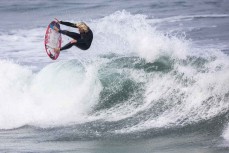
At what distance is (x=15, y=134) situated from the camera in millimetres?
14531

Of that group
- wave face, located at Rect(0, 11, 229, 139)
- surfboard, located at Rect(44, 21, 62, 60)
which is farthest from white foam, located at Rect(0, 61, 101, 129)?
surfboard, located at Rect(44, 21, 62, 60)

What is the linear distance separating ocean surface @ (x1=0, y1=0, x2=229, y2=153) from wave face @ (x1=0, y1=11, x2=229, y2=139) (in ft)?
0.08

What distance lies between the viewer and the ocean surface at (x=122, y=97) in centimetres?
1308

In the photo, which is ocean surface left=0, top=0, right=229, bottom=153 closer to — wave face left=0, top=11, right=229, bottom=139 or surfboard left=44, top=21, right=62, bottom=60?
wave face left=0, top=11, right=229, bottom=139

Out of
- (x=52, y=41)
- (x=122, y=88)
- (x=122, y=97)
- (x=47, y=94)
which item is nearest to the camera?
(x=52, y=41)

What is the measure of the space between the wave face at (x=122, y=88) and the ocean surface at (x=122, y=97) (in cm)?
2

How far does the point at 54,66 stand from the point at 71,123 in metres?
3.77

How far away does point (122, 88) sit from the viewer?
16562 mm

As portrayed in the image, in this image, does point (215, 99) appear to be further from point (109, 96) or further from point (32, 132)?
point (32, 132)

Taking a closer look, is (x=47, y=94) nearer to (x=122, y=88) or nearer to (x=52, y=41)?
(x=122, y=88)

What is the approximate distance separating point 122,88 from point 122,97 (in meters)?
0.39

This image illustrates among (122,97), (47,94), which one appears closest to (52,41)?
(122,97)

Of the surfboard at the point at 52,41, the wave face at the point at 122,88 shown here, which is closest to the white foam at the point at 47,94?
the wave face at the point at 122,88

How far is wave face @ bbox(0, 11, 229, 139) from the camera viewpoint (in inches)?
572
